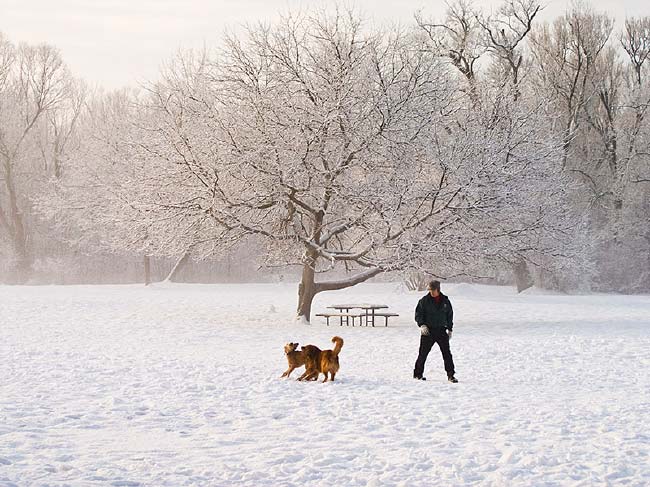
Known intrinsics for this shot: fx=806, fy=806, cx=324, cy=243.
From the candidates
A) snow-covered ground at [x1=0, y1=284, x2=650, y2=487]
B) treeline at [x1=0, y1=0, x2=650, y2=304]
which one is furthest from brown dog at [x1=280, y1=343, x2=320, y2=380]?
treeline at [x1=0, y1=0, x2=650, y2=304]

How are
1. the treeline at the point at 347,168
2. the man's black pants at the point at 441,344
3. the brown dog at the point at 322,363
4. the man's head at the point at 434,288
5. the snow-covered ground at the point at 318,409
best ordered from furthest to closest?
the treeline at the point at 347,168 → the man's black pants at the point at 441,344 → the man's head at the point at 434,288 → the brown dog at the point at 322,363 → the snow-covered ground at the point at 318,409

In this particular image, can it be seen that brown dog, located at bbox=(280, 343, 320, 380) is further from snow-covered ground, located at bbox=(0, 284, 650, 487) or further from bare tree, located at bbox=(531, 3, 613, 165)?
bare tree, located at bbox=(531, 3, 613, 165)

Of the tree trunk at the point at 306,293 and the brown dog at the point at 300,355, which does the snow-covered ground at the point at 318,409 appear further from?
the tree trunk at the point at 306,293

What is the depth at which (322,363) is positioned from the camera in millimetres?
12945

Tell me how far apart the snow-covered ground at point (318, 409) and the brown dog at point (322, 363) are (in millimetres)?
304

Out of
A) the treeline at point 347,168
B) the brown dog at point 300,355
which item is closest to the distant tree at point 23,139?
the treeline at point 347,168

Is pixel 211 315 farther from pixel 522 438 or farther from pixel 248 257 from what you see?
pixel 248 257

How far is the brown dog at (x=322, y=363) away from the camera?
12898mm

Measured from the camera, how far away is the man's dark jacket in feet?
43.6

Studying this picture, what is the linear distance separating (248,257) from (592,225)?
23.0m

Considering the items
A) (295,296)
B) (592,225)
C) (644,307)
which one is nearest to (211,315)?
(295,296)

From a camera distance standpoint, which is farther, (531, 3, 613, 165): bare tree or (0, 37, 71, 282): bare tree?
(0, 37, 71, 282): bare tree

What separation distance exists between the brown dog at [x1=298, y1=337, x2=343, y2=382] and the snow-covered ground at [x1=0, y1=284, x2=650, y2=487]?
0.30m

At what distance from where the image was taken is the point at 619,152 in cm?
4544
